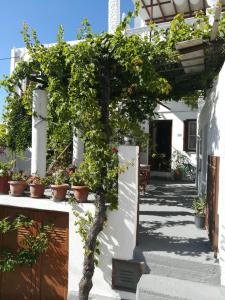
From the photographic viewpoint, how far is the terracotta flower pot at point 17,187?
273 inches

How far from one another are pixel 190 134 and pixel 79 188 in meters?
10.3

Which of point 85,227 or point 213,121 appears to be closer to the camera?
point 213,121

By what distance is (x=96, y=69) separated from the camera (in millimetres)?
6230

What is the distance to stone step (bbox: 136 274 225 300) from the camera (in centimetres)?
437

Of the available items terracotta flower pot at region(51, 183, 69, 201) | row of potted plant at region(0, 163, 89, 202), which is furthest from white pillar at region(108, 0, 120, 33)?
terracotta flower pot at region(51, 183, 69, 201)

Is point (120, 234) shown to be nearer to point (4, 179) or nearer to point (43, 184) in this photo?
point (43, 184)

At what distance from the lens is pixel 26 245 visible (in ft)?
23.0

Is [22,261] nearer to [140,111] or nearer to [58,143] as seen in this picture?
[140,111]

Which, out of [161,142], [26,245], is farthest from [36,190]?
[161,142]

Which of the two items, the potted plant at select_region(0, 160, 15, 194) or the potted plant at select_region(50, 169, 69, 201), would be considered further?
the potted plant at select_region(0, 160, 15, 194)

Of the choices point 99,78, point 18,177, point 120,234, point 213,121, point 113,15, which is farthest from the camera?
point 113,15

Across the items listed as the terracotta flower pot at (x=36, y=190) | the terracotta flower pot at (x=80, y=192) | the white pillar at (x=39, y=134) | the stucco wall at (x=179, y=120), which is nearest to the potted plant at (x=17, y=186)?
the terracotta flower pot at (x=36, y=190)

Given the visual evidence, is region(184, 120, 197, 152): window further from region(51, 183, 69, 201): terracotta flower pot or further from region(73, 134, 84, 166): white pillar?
region(51, 183, 69, 201): terracotta flower pot

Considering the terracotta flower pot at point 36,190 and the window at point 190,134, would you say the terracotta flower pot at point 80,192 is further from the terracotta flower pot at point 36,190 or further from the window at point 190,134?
the window at point 190,134
